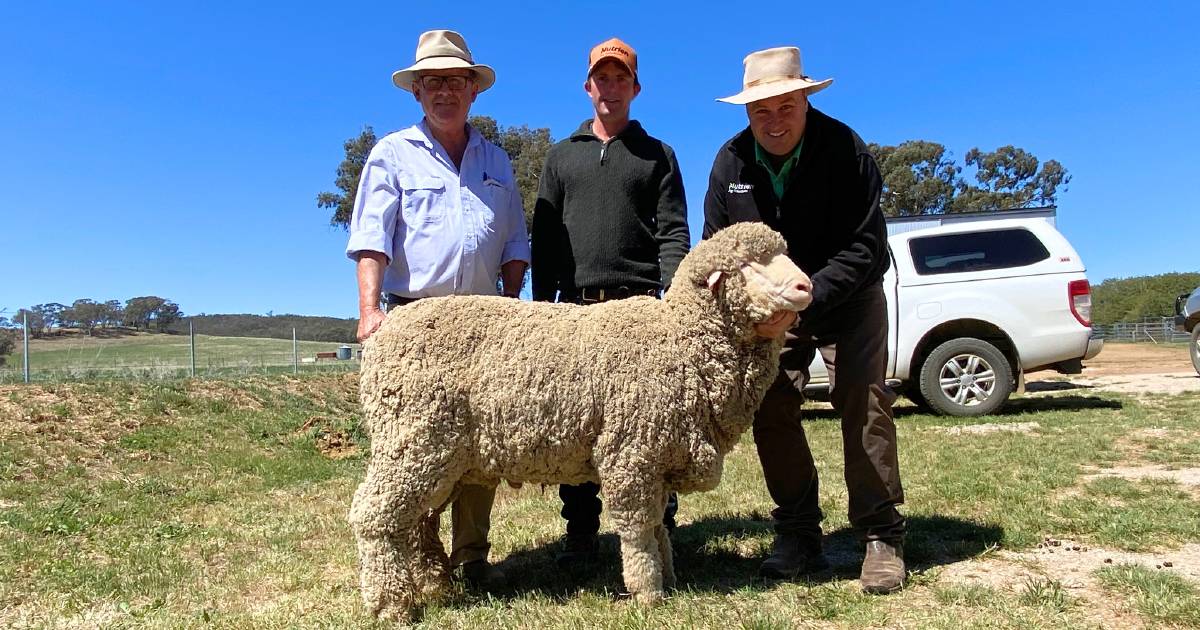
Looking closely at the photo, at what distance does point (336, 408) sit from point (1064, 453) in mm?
8840

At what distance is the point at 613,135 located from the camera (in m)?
4.00

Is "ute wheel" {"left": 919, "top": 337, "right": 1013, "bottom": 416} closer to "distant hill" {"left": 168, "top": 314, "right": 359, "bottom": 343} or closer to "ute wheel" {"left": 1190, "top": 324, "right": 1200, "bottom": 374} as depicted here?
"ute wheel" {"left": 1190, "top": 324, "right": 1200, "bottom": 374}

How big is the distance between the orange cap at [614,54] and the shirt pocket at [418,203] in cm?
107

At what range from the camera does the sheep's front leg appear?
3.12 meters

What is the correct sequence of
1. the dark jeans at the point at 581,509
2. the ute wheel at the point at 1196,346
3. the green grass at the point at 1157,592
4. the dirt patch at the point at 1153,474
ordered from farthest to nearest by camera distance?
the ute wheel at the point at 1196,346, the dirt patch at the point at 1153,474, the dark jeans at the point at 581,509, the green grass at the point at 1157,592

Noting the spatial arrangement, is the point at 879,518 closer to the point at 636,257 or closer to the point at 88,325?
the point at 636,257

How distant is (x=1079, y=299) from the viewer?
8812mm

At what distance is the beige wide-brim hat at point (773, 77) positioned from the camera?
342 cm

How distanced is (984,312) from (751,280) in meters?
7.16

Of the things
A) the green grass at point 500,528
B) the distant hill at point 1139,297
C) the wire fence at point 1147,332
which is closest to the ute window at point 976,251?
the green grass at point 500,528

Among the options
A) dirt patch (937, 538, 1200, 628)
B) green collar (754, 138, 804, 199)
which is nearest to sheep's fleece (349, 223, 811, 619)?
green collar (754, 138, 804, 199)

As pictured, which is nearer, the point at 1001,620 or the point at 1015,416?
the point at 1001,620

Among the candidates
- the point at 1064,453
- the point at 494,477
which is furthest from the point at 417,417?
the point at 1064,453

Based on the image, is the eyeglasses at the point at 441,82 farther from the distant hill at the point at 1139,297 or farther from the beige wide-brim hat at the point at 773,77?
the distant hill at the point at 1139,297
